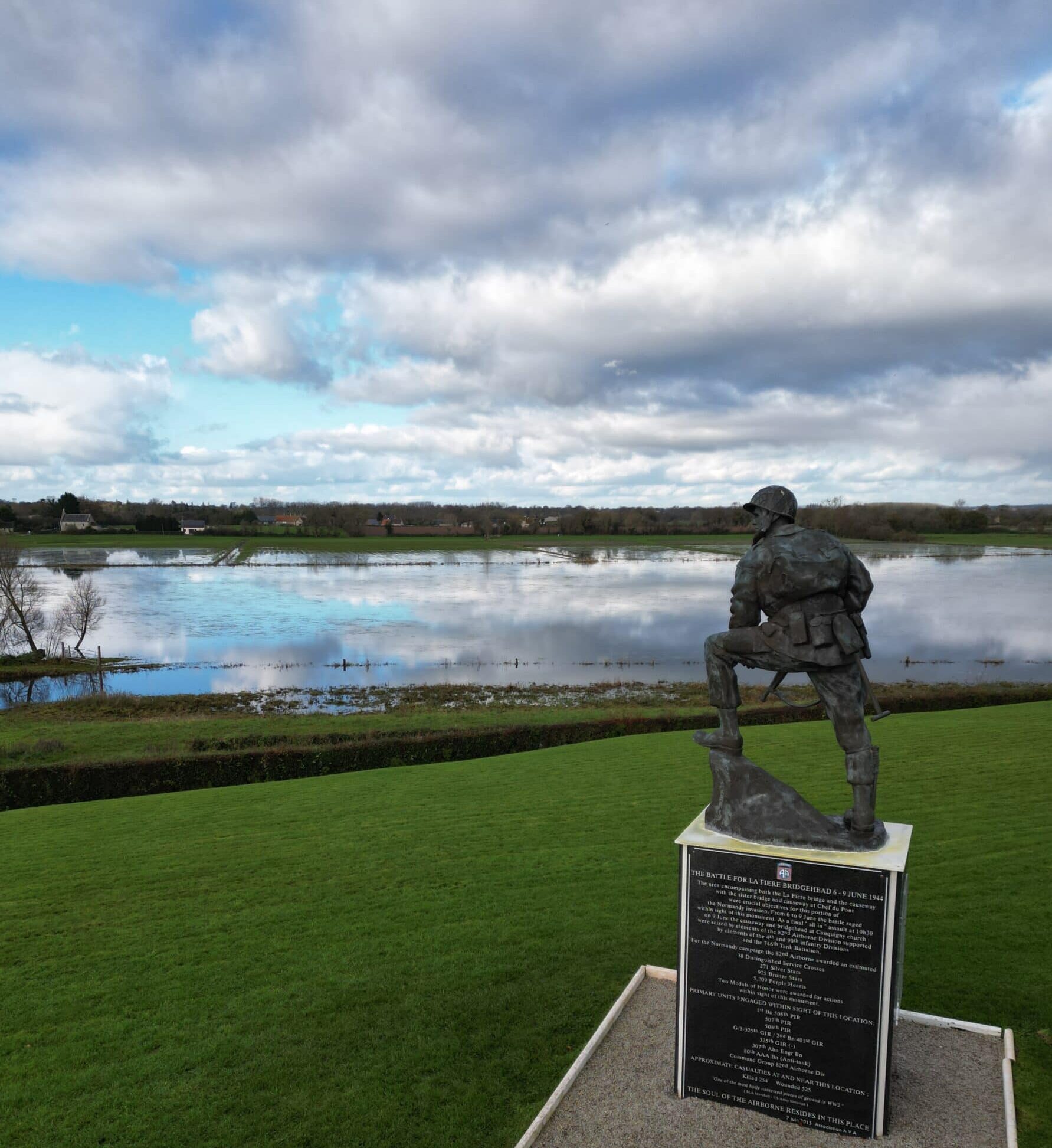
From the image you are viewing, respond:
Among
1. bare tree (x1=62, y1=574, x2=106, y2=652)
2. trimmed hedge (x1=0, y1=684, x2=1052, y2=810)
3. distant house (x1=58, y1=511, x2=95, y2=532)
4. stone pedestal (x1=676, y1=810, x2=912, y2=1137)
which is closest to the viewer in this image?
stone pedestal (x1=676, y1=810, x2=912, y2=1137)

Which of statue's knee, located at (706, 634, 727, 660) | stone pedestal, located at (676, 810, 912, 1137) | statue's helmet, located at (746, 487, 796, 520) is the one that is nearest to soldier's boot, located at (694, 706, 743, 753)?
statue's knee, located at (706, 634, 727, 660)

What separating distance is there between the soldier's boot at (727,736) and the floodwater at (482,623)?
25994mm

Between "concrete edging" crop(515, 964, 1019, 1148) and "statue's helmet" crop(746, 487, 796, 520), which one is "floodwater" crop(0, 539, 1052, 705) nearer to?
"concrete edging" crop(515, 964, 1019, 1148)

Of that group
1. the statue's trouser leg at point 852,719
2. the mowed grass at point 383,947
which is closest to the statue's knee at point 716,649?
the statue's trouser leg at point 852,719

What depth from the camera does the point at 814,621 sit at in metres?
5.49

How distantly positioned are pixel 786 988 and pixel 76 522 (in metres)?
157

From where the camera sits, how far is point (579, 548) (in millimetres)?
122625

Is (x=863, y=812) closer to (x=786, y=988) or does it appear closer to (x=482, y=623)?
(x=786, y=988)

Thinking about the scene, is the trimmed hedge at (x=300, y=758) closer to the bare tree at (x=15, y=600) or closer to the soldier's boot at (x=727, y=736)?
the soldier's boot at (x=727, y=736)

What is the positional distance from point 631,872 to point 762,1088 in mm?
3827

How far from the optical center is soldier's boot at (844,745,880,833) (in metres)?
5.45

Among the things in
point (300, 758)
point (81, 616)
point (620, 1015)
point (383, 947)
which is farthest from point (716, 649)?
point (81, 616)

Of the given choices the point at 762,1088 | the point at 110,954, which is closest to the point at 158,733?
the point at 110,954

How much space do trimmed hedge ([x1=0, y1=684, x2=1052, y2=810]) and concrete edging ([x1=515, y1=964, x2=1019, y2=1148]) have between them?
11039 mm
